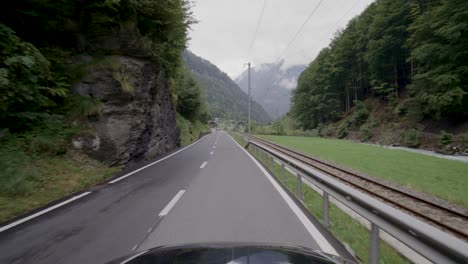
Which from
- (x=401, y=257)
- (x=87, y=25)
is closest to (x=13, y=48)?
(x=87, y=25)

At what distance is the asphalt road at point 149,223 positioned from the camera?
3.62 metres

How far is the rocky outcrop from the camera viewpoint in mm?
10203

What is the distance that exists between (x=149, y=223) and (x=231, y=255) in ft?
9.81

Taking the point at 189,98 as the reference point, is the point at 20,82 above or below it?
below

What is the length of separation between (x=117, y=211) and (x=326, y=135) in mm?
51998

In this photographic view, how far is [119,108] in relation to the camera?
11.5 m

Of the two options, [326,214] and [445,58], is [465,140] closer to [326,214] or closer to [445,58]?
[445,58]

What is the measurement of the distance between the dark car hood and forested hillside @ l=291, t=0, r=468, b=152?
2792cm

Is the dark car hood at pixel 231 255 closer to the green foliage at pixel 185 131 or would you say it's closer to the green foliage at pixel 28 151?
the green foliage at pixel 28 151

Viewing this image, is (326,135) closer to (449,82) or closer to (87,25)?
(449,82)

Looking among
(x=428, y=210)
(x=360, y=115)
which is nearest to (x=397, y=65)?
(x=360, y=115)

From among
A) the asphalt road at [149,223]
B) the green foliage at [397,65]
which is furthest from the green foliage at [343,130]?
the asphalt road at [149,223]

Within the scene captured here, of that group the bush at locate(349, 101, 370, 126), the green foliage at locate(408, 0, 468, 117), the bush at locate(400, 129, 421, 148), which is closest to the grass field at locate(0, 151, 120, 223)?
the green foliage at locate(408, 0, 468, 117)

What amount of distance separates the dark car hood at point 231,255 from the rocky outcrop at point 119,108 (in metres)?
8.87
